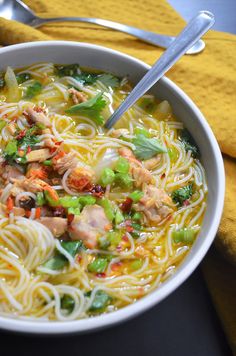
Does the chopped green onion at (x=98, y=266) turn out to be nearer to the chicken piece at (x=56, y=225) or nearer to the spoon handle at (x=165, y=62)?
the chicken piece at (x=56, y=225)

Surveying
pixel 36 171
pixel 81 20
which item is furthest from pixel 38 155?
pixel 81 20

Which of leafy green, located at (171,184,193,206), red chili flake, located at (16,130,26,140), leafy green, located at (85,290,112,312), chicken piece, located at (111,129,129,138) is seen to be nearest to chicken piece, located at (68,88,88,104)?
chicken piece, located at (111,129,129,138)

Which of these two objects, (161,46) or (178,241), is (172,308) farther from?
(161,46)

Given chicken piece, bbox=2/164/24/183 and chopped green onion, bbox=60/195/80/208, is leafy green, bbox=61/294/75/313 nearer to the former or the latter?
chopped green onion, bbox=60/195/80/208

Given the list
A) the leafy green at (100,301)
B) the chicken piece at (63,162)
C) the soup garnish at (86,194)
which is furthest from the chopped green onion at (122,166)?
the leafy green at (100,301)

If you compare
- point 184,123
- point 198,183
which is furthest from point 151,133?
point 198,183

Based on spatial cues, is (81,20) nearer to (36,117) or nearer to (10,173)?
(36,117)
